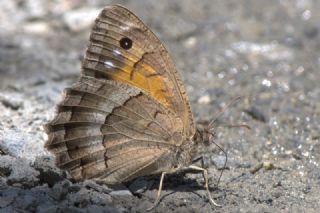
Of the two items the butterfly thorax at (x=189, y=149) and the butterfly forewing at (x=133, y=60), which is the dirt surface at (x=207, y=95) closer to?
the butterfly thorax at (x=189, y=149)

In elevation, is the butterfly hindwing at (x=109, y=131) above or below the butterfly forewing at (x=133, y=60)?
below

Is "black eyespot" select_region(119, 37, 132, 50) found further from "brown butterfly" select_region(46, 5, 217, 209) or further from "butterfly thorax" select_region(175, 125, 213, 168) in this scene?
"butterfly thorax" select_region(175, 125, 213, 168)

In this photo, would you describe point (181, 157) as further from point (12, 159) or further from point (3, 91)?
point (3, 91)

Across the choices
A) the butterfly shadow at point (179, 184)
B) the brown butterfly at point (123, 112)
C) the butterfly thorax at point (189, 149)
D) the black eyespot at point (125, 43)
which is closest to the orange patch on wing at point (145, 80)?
the brown butterfly at point (123, 112)

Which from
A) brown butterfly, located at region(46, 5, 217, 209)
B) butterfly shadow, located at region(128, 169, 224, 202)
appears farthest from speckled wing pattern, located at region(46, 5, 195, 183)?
butterfly shadow, located at region(128, 169, 224, 202)

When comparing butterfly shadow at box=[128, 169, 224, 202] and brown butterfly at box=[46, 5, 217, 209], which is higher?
brown butterfly at box=[46, 5, 217, 209]

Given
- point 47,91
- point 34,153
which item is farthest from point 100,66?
point 47,91

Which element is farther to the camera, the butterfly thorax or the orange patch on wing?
the butterfly thorax

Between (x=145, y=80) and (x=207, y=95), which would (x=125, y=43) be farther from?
(x=207, y=95)
